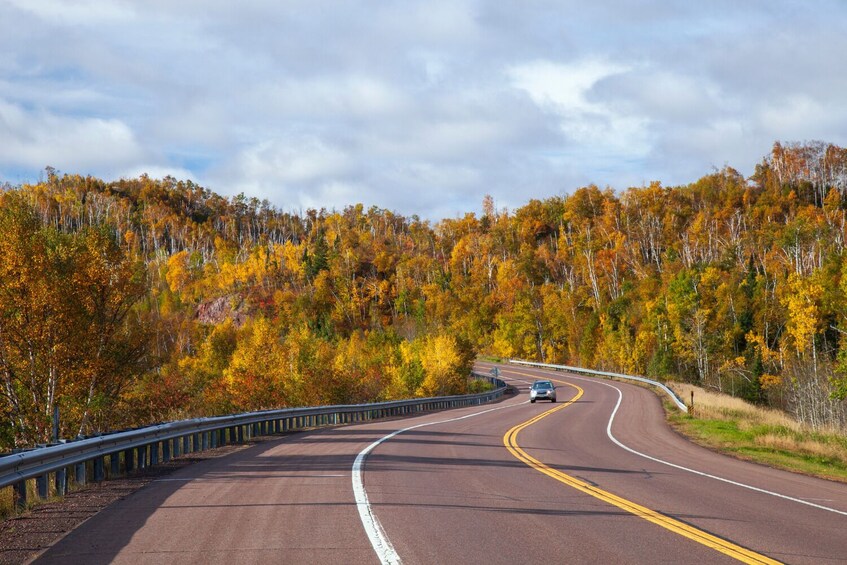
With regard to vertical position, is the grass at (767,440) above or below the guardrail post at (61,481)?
below

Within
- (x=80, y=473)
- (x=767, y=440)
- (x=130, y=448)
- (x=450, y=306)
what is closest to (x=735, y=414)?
(x=767, y=440)

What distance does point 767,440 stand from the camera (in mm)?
22969

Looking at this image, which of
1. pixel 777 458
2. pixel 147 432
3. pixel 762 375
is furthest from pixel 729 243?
pixel 147 432

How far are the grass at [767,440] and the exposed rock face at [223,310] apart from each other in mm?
128631

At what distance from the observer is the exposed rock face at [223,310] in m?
155

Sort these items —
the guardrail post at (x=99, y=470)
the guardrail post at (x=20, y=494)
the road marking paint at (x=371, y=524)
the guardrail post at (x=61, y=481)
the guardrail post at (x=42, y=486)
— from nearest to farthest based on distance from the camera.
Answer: the road marking paint at (x=371, y=524), the guardrail post at (x=20, y=494), the guardrail post at (x=42, y=486), the guardrail post at (x=61, y=481), the guardrail post at (x=99, y=470)

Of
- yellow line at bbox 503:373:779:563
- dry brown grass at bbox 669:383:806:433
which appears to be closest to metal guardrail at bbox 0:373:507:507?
Answer: yellow line at bbox 503:373:779:563

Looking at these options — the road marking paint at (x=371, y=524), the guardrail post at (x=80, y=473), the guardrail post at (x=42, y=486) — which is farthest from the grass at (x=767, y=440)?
the guardrail post at (x=42, y=486)

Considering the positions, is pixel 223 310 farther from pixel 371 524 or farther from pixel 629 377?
pixel 371 524

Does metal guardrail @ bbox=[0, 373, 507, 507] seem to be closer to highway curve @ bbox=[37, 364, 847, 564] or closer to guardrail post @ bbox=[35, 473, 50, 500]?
guardrail post @ bbox=[35, 473, 50, 500]

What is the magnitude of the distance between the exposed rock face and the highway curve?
140251mm

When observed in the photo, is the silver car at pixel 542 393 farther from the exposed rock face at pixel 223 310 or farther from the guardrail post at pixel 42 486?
the exposed rock face at pixel 223 310

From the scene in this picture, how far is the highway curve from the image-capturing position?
764 cm

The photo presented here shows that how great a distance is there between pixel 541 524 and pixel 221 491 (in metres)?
5.20
